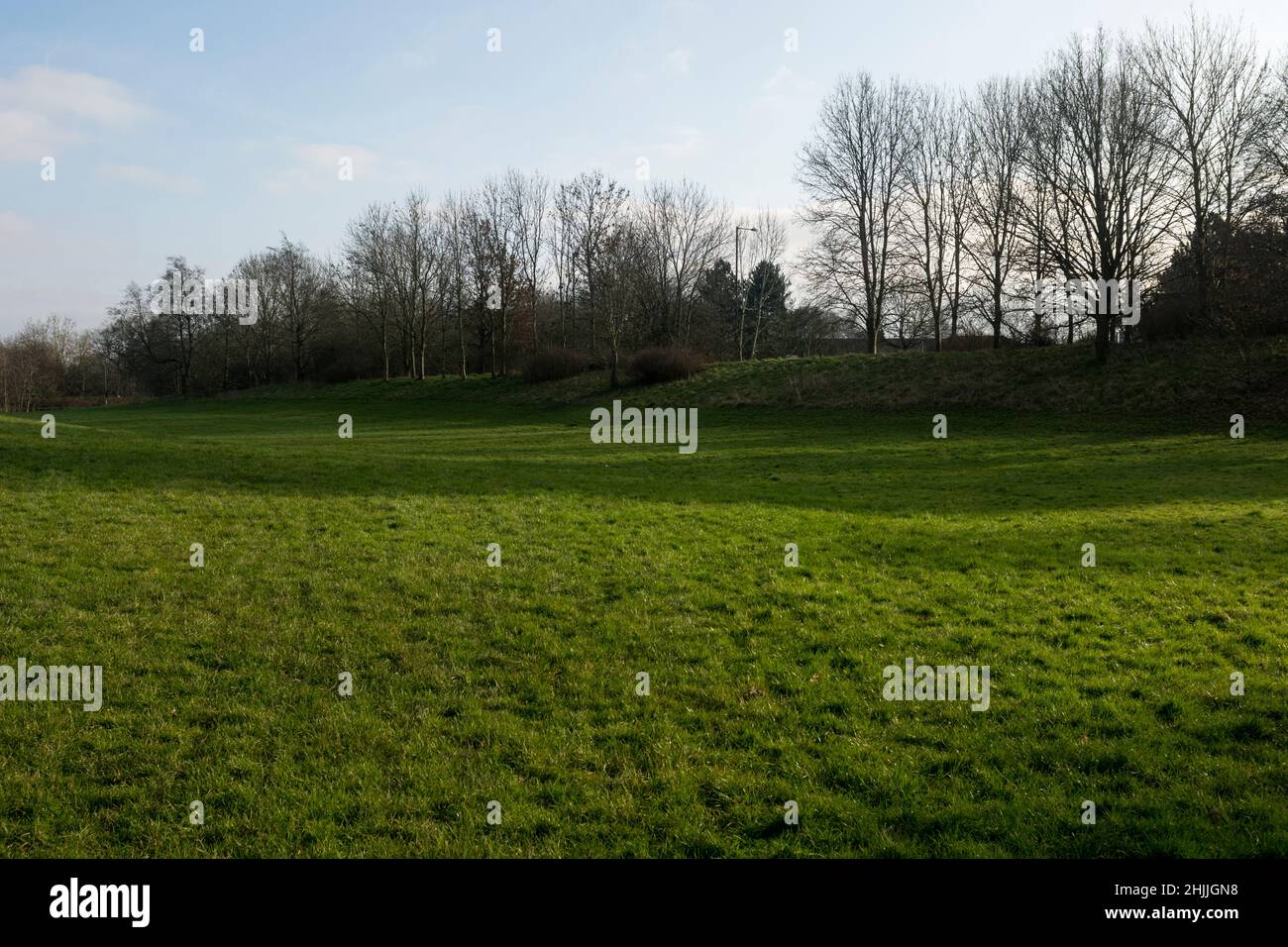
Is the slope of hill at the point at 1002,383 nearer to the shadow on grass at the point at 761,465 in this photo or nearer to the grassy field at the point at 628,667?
the shadow on grass at the point at 761,465

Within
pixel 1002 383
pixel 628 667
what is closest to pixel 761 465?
pixel 628 667

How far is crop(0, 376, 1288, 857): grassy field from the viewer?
17.0ft

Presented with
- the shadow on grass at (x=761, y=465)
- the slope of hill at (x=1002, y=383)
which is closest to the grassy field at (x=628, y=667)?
the shadow on grass at (x=761, y=465)

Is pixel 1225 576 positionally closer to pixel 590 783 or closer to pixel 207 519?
pixel 590 783

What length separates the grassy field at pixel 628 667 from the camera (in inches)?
204

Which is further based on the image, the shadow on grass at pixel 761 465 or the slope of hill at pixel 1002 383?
the slope of hill at pixel 1002 383

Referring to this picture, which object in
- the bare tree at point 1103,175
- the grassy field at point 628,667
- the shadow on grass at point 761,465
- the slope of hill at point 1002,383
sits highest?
the bare tree at point 1103,175

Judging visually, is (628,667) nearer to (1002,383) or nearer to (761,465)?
(761,465)

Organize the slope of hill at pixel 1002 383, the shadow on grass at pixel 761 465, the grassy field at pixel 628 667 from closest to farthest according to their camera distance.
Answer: the grassy field at pixel 628 667 → the shadow on grass at pixel 761 465 → the slope of hill at pixel 1002 383

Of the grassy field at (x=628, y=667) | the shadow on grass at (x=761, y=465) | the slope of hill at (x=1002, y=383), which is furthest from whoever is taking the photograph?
the slope of hill at (x=1002, y=383)

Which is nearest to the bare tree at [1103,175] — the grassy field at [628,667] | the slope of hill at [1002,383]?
the slope of hill at [1002,383]

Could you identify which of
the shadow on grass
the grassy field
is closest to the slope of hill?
the shadow on grass

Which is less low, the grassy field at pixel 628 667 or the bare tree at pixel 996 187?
the bare tree at pixel 996 187

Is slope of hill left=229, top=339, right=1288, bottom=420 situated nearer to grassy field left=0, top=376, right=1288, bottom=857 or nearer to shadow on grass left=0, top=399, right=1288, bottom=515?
shadow on grass left=0, top=399, right=1288, bottom=515
